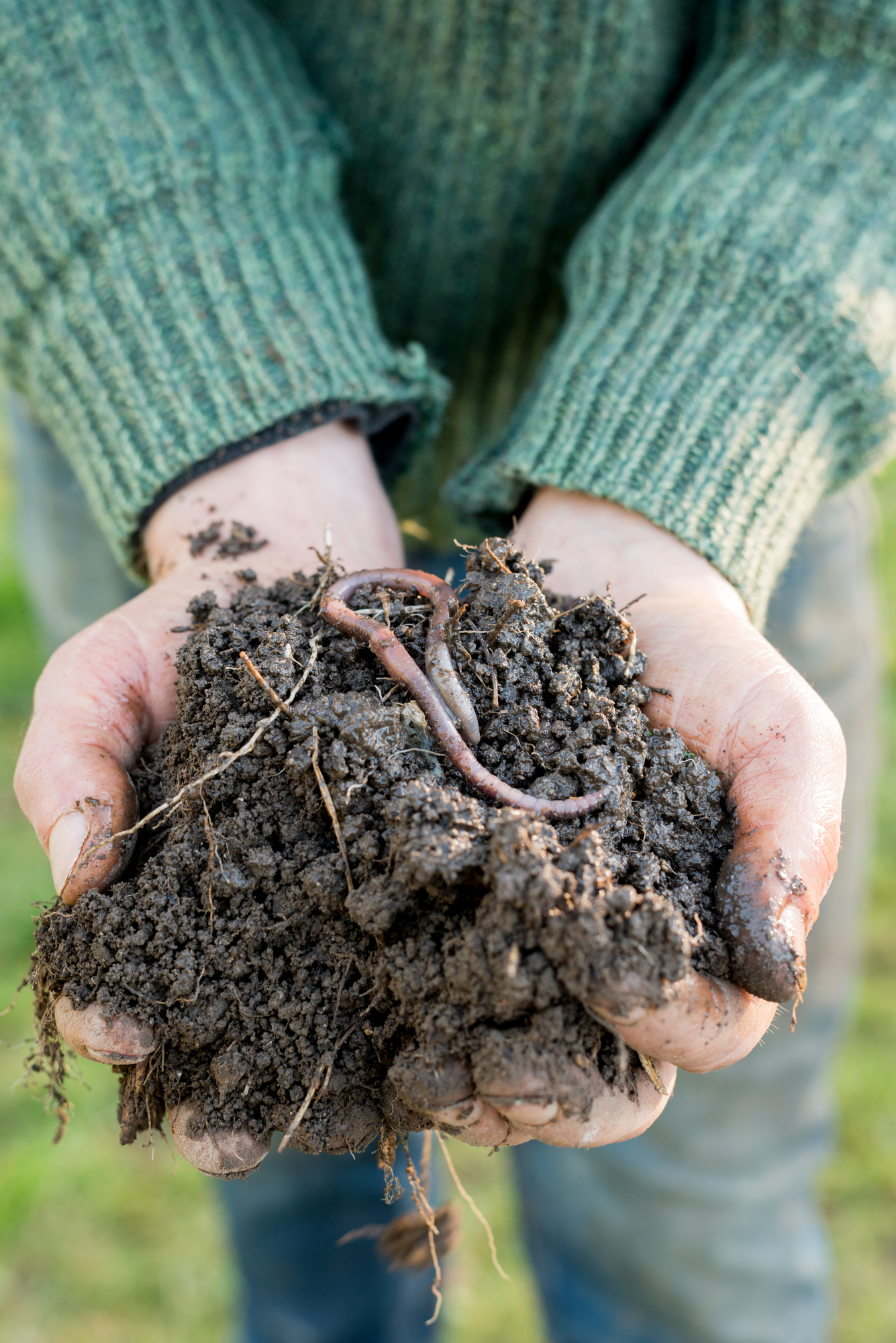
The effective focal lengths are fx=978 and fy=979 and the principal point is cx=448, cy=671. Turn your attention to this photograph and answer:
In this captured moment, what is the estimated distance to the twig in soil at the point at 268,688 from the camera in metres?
1.83

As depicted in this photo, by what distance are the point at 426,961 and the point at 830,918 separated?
220cm

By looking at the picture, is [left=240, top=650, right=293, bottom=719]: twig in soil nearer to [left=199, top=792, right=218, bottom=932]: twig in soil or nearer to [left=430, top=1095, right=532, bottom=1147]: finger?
[left=199, top=792, right=218, bottom=932]: twig in soil

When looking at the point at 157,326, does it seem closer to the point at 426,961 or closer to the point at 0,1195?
the point at 426,961

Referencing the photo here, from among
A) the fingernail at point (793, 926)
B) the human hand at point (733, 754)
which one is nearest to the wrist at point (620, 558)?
the human hand at point (733, 754)

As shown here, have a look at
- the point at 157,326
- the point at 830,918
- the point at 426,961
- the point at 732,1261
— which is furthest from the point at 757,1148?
the point at 157,326

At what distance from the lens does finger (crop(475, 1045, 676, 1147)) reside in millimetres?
1533

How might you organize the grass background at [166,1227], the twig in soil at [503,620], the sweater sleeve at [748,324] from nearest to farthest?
the twig in soil at [503,620], the sweater sleeve at [748,324], the grass background at [166,1227]

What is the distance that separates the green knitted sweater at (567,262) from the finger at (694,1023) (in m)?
1.00

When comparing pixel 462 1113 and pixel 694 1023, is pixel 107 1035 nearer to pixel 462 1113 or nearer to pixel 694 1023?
pixel 462 1113

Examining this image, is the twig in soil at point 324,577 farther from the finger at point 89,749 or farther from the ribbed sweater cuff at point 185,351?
the ribbed sweater cuff at point 185,351

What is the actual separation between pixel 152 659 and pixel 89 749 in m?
0.26

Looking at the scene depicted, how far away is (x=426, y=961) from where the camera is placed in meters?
1.67

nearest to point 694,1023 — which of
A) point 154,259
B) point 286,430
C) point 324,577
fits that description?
point 324,577

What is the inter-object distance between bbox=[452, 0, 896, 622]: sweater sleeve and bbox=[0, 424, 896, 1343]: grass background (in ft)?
8.66
